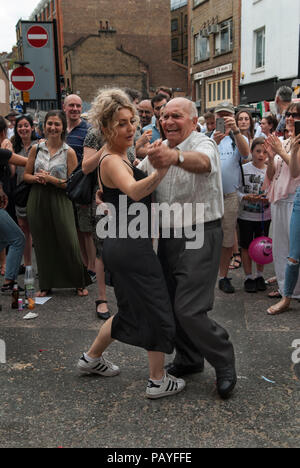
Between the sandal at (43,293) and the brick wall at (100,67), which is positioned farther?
the brick wall at (100,67)

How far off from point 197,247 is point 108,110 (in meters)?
1.06

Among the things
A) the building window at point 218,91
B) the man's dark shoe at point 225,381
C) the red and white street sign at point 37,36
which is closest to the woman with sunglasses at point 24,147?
the man's dark shoe at point 225,381

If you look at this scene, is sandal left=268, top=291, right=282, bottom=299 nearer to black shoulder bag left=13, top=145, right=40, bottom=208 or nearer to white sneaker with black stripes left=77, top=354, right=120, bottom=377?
white sneaker with black stripes left=77, top=354, right=120, bottom=377

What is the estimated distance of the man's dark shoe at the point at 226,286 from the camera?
19.0ft

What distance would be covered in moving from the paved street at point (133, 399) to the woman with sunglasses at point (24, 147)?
5.56ft

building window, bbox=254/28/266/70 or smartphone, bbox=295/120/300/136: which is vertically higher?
building window, bbox=254/28/266/70

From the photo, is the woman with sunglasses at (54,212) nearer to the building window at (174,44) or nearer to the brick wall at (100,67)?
the brick wall at (100,67)

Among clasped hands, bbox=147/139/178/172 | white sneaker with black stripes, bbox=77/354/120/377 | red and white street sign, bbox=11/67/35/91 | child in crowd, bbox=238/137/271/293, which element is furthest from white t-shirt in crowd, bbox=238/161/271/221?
red and white street sign, bbox=11/67/35/91

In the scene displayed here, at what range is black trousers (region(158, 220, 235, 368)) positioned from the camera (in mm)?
3205

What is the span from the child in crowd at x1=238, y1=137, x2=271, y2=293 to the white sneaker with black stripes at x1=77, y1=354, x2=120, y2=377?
2.53 m

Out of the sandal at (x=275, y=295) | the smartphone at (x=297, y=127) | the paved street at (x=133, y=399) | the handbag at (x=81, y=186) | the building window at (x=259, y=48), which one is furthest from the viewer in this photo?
the building window at (x=259, y=48)

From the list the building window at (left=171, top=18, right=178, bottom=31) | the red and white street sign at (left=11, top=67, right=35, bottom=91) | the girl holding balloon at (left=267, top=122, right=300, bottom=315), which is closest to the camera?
the girl holding balloon at (left=267, top=122, right=300, bottom=315)
